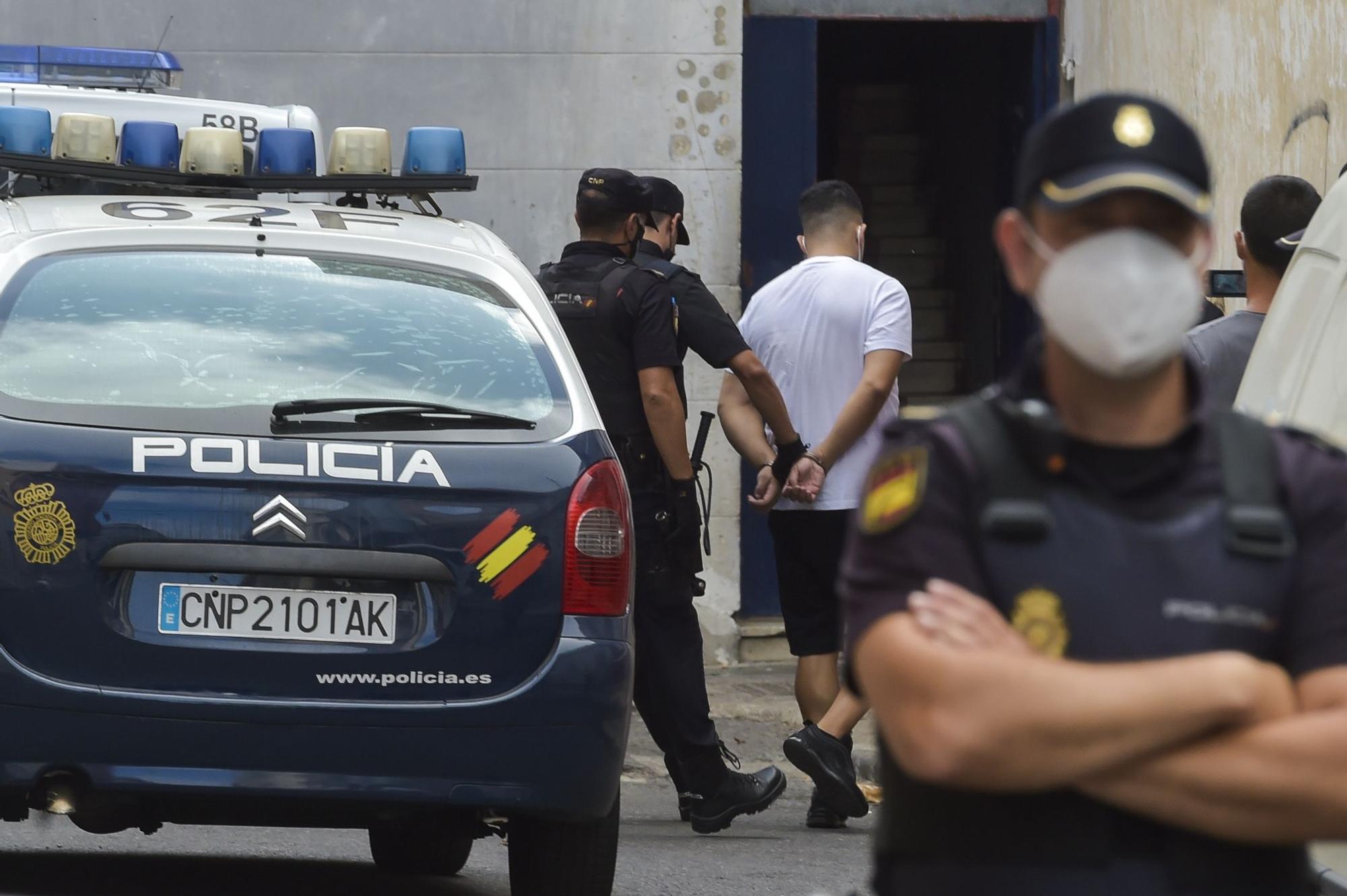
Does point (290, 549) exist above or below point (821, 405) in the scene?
above

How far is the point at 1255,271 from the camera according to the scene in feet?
18.1

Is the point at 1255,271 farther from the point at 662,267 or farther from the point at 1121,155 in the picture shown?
the point at 1121,155

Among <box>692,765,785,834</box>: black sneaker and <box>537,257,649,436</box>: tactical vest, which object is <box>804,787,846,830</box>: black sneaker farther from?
<box>537,257,649,436</box>: tactical vest

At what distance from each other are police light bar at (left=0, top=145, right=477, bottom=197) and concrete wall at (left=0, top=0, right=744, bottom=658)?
3914 millimetres

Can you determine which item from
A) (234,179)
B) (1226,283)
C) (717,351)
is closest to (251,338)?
(234,179)

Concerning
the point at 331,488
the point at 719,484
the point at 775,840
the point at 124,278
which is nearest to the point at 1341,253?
the point at 331,488

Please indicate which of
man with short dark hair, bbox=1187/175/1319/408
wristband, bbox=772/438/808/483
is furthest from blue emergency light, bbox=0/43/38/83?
man with short dark hair, bbox=1187/175/1319/408

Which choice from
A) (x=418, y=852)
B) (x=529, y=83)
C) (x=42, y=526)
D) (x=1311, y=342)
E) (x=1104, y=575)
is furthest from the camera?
(x=529, y=83)

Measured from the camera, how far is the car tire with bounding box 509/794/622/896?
488 cm

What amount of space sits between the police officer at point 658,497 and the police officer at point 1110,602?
461 centimetres

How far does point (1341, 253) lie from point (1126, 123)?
1.88m

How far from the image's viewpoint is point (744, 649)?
10.5m

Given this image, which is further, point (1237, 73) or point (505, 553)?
point (1237, 73)

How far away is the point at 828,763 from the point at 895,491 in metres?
4.76
